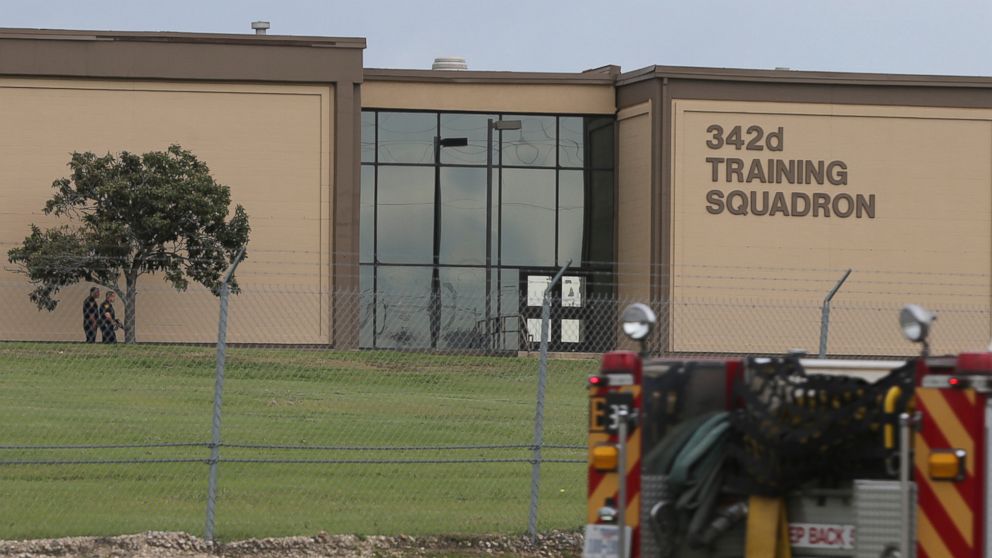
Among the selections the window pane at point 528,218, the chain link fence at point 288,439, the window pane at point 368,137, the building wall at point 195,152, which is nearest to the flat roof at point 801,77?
the window pane at point 528,218

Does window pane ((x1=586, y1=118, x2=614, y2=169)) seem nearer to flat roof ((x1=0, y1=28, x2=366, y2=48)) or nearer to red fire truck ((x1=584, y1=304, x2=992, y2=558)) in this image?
flat roof ((x1=0, y1=28, x2=366, y2=48))

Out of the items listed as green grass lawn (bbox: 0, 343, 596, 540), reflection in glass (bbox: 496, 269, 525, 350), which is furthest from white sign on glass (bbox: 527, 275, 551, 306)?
green grass lawn (bbox: 0, 343, 596, 540)

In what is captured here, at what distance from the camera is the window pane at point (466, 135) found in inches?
1676

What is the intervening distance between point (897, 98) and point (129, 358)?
31450 millimetres

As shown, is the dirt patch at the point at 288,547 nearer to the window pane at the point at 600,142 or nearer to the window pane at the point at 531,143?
the window pane at the point at 531,143

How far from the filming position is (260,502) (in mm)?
14602

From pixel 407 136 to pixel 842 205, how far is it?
11702 millimetres

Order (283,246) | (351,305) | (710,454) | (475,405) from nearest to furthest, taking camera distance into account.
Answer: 1. (710,454)
2. (475,405)
3. (351,305)
4. (283,246)

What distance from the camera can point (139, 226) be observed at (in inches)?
1412

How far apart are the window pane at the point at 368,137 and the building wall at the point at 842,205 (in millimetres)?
8072

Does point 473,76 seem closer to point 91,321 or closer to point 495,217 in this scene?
point 495,217

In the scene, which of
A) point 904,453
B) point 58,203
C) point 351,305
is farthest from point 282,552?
point 58,203

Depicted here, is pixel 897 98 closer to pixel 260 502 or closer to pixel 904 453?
pixel 260 502

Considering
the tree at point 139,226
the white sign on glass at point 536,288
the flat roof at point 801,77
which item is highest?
the flat roof at point 801,77
